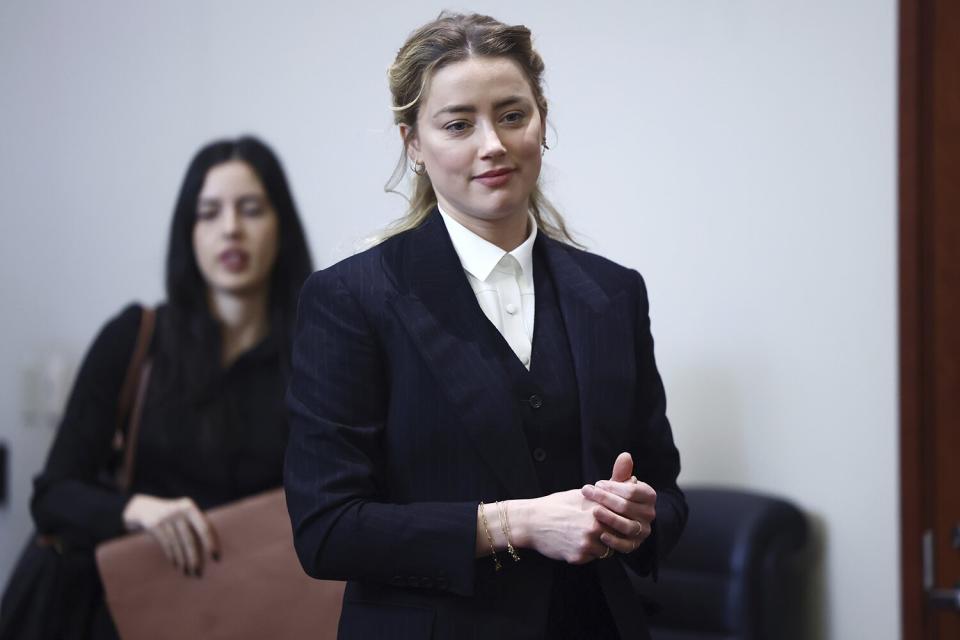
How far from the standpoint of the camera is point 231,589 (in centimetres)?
177

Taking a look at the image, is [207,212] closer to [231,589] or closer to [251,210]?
[251,210]

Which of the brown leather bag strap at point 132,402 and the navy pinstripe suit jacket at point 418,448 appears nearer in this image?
the navy pinstripe suit jacket at point 418,448

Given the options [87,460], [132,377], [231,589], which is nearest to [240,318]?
[132,377]

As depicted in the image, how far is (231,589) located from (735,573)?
823 millimetres

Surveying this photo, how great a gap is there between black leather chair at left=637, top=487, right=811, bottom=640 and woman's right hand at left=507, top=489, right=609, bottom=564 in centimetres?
90

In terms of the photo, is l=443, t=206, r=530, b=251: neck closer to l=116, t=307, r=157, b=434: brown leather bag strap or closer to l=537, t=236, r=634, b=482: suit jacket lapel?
l=537, t=236, r=634, b=482: suit jacket lapel

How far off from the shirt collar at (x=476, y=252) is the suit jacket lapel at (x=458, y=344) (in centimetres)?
1

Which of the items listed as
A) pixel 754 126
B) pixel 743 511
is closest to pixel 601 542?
Answer: pixel 743 511

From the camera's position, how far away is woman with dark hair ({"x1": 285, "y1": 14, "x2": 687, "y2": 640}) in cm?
108

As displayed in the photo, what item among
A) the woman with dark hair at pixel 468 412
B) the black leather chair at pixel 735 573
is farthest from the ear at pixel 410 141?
the black leather chair at pixel 735 573

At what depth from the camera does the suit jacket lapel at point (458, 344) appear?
3.57ft

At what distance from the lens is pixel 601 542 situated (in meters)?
1.05
